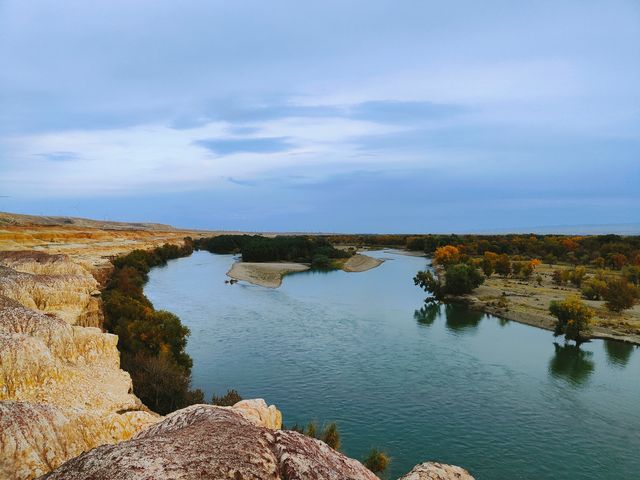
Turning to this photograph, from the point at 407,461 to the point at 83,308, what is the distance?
43.1 feet

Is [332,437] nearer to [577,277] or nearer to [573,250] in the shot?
[577,277]

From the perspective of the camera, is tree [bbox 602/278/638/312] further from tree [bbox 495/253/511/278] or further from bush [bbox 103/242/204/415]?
bush [bbox 103/242/204/415]

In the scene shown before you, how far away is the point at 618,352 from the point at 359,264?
55929mm

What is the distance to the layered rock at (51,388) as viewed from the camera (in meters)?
6.45

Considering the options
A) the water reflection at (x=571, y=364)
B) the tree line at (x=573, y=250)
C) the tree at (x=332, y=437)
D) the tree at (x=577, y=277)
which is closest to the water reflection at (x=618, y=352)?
the water reflection at (x=571, y=364)

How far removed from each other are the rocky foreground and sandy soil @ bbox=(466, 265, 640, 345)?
36.8 metres

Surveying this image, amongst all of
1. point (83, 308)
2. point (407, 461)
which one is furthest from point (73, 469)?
point (407, 461)

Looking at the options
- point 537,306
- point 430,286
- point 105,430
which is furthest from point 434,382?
point 430,286

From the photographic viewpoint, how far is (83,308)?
17.5m

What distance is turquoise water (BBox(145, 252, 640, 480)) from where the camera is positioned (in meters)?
19.0

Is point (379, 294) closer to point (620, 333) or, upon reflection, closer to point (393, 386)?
point (620, 333)

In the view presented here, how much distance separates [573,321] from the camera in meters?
36.2

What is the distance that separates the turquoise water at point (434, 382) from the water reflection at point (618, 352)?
0.13 meters

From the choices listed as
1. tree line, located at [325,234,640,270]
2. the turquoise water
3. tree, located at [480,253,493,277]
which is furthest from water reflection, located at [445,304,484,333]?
tree line, located at [325,234,640,270]
